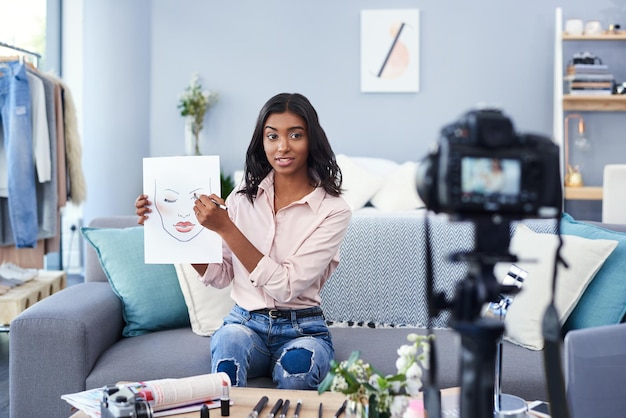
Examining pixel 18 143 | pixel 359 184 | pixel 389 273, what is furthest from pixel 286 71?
pixel 389 273

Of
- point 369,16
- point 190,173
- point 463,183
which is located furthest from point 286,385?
point 369,16

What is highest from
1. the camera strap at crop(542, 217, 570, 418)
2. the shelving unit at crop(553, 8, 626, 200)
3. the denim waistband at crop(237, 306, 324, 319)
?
the shelving unit at crop(553, 8, 626, 200)

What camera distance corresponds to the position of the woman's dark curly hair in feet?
6.12

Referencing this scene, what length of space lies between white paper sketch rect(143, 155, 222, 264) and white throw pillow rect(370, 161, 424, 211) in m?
2.82

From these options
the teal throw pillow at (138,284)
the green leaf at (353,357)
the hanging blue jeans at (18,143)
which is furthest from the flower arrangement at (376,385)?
the hanging blue jeans at (18,143)

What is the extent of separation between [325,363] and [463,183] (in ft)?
3.62

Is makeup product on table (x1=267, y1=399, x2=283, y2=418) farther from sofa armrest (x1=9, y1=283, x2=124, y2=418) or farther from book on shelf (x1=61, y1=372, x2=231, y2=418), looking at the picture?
sofa armrest (x1=9, y1=283, x2=124, y2=418)

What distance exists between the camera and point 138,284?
7.07ft

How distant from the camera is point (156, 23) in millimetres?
5457

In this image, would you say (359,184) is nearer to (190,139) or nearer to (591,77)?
(190,139)

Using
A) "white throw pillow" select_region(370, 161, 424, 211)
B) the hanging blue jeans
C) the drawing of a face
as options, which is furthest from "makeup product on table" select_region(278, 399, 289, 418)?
"white throw pillow" select_region(370, 161, 424, 211)

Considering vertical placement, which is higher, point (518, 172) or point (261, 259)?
point (518, 172)

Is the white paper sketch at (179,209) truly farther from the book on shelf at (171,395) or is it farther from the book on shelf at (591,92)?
the book on shelf at (591,92)

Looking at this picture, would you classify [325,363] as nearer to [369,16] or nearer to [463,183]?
[463,183]
